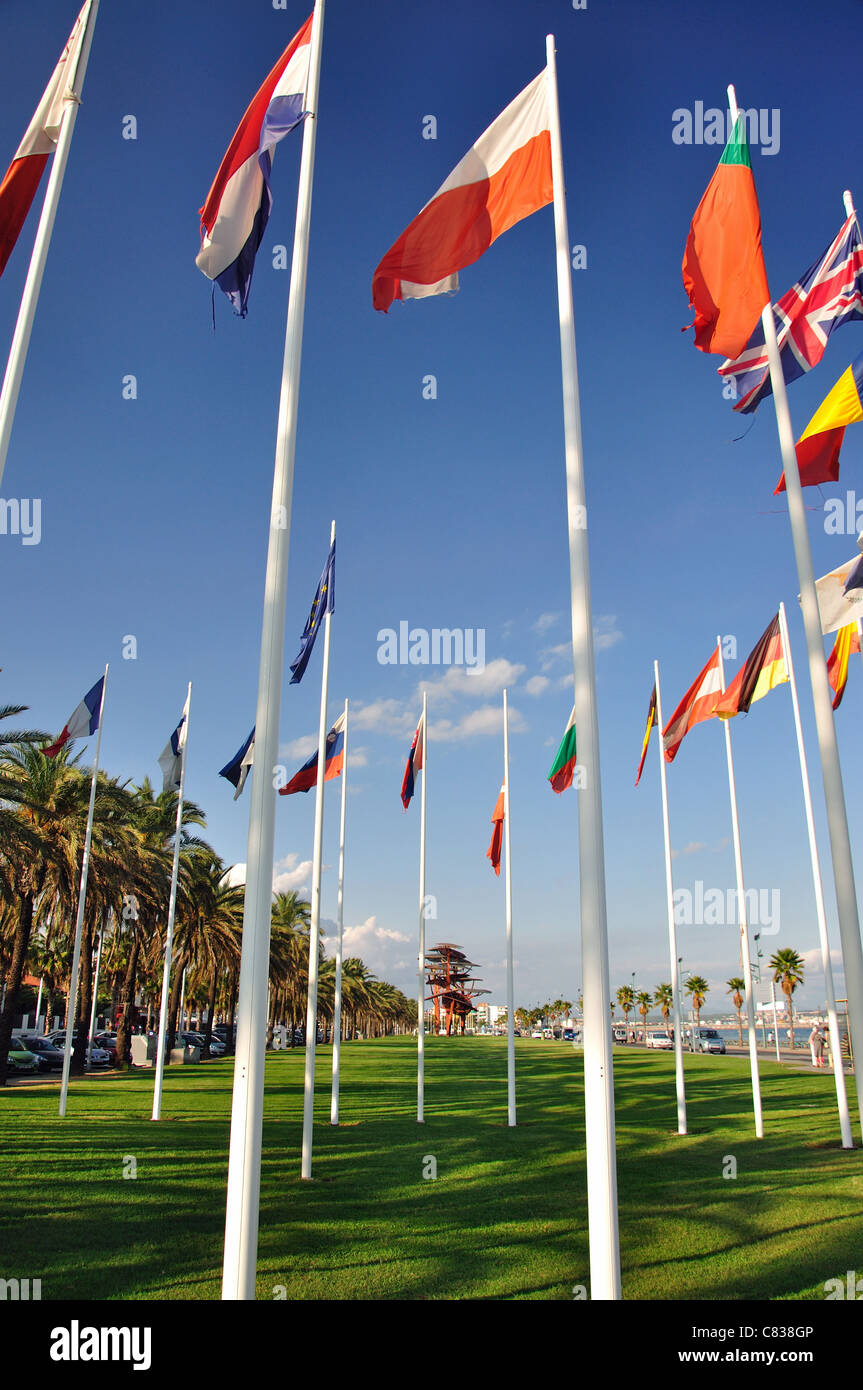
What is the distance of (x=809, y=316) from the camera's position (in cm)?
1058

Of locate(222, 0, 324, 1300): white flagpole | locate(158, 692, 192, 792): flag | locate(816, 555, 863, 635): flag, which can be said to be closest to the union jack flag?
locate(816, 555, 863, 635): flag

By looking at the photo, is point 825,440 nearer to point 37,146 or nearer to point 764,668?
point 764,668

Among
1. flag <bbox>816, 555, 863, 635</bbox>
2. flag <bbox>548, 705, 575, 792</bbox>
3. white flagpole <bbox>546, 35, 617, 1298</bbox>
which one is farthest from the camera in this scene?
flag <bbox>548, 705, 575, 792</bbox>

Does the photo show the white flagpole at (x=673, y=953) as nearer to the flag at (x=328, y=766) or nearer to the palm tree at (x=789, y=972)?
the flag at (x=328, y=766)

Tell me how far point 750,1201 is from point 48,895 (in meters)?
25.2

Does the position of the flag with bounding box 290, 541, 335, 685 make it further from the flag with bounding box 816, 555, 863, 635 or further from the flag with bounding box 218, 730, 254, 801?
the flag with bounding box 816, 555, 863, 635

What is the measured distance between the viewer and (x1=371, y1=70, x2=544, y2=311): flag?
353 inches

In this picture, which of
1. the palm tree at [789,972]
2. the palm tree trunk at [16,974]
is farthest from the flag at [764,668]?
the palm tree at [789,972]

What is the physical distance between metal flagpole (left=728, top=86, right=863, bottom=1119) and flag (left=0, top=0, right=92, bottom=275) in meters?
7.93

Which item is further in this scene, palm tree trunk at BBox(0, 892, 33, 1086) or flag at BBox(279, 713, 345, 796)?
palm tree trunk at BBox(0, 892, 33, 1086)

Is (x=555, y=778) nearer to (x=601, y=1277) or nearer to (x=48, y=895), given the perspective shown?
(x=601, y=1277)

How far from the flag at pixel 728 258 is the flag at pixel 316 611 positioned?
7.34m

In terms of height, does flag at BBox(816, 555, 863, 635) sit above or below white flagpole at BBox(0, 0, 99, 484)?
below
